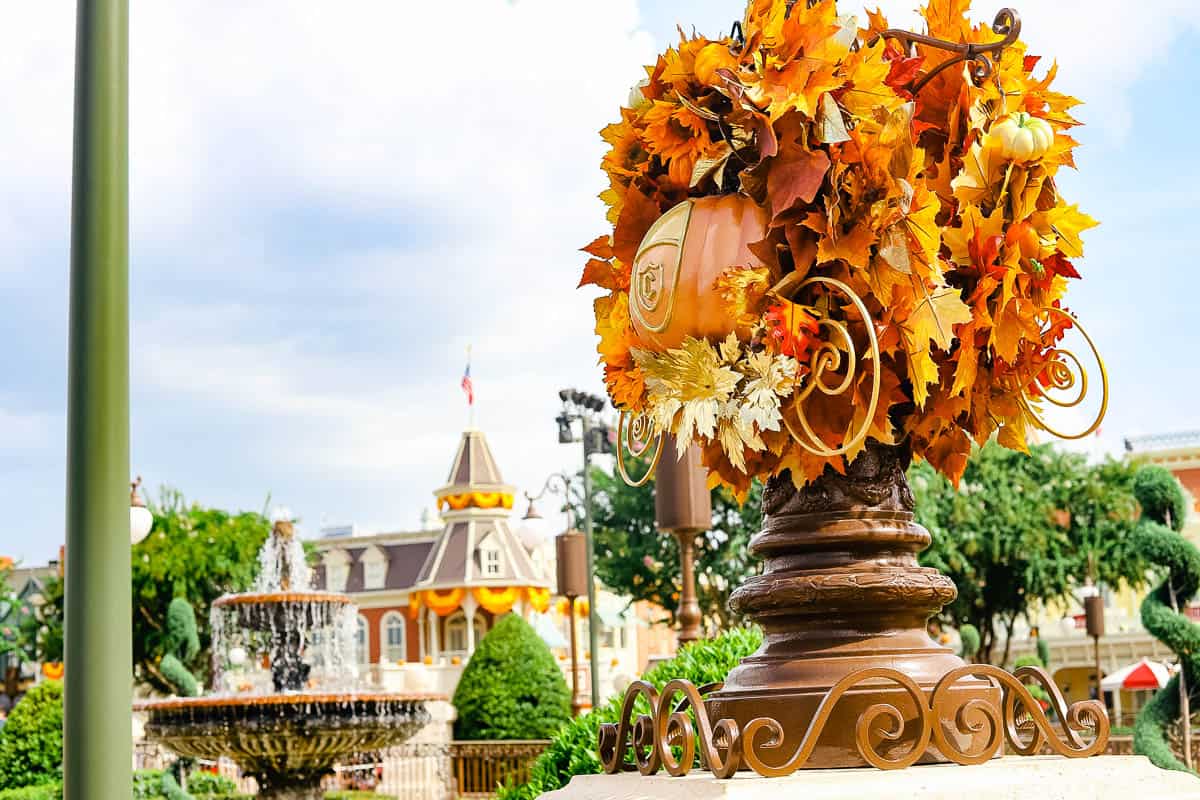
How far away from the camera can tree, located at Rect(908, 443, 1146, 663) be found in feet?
97.5

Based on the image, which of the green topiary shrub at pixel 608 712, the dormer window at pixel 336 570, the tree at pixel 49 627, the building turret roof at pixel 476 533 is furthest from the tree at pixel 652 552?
the green topiary shrub at pixel 608 712

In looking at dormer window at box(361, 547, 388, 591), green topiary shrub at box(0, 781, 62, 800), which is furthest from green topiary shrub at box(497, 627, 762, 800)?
dormer window at box(361, 547, 388, 591)

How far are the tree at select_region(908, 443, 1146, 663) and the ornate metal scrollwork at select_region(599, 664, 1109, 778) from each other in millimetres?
27526

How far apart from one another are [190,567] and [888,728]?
126 feet

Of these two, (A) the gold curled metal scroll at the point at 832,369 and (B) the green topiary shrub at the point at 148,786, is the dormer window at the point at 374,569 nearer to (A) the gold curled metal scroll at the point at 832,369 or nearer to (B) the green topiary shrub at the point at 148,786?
(B) the green topiary shrub at the point at 148,786

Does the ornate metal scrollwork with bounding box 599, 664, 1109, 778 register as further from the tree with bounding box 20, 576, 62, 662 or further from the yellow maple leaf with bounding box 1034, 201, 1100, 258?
the tree with bounding box 20, 576, 62, 662

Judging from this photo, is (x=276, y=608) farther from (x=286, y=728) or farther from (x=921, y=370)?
(x=921, y=370)

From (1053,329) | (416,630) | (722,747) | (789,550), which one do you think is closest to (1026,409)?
(1053,329)

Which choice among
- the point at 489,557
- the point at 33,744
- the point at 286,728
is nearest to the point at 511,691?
the point at 33,744

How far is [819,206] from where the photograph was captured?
2012 millimetres

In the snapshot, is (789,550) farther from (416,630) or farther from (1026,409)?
(416,630)

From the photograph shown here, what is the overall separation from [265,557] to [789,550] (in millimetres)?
16551

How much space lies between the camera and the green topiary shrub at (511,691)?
24984 millimetres

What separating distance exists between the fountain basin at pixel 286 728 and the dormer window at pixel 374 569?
39.0 metres
